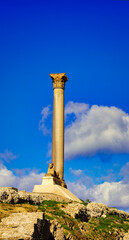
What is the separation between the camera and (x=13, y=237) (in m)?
12.3

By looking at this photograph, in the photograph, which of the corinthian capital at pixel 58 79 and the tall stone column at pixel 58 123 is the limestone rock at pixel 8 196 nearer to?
the tall stone column at pixel 58 123

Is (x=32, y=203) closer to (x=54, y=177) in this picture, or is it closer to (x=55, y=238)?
(x=55, y=238)

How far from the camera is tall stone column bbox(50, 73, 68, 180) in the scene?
160 feet

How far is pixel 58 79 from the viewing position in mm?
51500

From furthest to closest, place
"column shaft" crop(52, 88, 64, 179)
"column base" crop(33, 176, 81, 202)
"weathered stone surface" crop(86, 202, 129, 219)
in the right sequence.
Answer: "column shaft" crop(52, 88, 64, 179)
"column base" crop(33, 176, 81, 202)
"weathered stone surface" crop(86, 202, 129, 219)

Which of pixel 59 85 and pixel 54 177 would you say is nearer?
pixel 54 177

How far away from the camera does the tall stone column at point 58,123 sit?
48625 millimetres

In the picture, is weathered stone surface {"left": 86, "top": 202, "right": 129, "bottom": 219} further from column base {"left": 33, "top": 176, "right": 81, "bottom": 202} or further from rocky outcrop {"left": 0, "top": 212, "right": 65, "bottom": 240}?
rocky outcrop {"left": 0, "top": 212, "right": 65, "bottom": 240}

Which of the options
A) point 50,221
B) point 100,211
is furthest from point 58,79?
point 50,221

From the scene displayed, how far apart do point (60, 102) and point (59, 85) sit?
8.92ft

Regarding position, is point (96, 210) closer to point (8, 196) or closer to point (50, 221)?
point (8, 196)

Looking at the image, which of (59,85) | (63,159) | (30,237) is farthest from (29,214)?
(59,85)

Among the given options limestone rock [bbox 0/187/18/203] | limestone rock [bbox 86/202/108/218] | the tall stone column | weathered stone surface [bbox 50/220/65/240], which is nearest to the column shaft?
the tall stone column

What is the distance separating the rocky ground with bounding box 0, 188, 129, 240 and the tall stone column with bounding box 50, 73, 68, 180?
1487 centimetres
